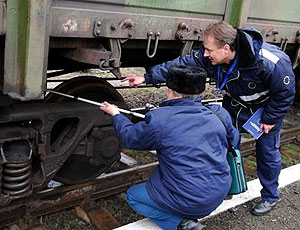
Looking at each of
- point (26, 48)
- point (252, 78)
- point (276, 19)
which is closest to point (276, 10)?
point (276, 19)

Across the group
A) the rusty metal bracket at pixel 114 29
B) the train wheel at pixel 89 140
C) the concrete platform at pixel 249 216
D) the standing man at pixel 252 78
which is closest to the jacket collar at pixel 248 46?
the standing man at pixel 252 78

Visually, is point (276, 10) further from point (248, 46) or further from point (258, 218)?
point (258, 218)

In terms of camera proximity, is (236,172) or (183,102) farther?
(236,172)

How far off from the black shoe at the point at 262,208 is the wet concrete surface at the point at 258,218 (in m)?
0.04

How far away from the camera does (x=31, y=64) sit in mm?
2373

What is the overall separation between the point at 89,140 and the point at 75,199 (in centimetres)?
58

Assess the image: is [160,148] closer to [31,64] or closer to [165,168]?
[165,168]

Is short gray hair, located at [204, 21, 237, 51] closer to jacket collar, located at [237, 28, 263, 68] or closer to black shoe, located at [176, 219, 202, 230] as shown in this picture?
jacket collar, located at [237, 28, 263, 68]

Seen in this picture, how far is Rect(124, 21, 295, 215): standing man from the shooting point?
3104 mm

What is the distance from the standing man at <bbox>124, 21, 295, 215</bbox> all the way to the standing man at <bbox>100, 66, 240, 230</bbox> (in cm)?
45

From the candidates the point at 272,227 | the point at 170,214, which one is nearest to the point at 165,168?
the point at 170,214

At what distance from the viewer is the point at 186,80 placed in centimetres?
267

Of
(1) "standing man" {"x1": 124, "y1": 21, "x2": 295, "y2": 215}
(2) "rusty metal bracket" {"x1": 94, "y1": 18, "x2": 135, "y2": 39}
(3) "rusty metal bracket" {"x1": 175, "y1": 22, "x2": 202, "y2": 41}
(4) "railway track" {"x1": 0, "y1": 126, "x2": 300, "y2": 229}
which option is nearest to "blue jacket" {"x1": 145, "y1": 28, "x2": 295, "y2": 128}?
(1) "standing man" {"x1": 124, "y1": 21, "x2": 295, "y2": 215}

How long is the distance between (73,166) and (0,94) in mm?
1138
